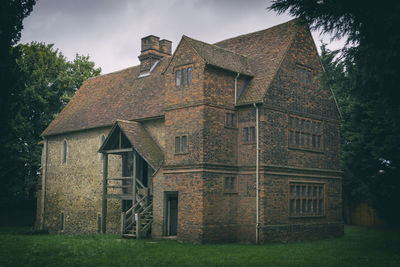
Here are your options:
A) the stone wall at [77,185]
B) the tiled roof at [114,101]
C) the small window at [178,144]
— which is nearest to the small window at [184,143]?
the small window at [178,144]

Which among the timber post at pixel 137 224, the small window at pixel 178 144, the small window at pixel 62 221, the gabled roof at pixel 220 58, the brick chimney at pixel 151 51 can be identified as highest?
the brick chimney at pixel 151 51

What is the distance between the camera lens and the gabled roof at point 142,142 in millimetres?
26922

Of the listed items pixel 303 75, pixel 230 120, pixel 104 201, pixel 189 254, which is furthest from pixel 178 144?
pixel 303 75

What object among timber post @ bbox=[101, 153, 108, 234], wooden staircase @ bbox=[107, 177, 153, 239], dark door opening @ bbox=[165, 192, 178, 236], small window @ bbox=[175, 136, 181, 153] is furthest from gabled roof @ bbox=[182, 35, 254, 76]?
timber post @ bbox=[101, 153, 108, 234]

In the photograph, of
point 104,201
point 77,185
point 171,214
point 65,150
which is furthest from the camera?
point 65,150

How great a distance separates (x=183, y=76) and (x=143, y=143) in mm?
4849

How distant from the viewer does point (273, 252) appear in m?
20.3

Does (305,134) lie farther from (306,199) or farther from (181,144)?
(181,144)

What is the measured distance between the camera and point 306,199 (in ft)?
88.2

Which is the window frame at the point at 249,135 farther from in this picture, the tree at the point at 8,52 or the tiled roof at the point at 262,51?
the tree at the point at 8,52

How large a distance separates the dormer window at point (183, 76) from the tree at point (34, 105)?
68.6 ft

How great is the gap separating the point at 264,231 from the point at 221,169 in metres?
3.71

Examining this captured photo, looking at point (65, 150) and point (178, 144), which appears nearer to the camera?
point (178, 144)

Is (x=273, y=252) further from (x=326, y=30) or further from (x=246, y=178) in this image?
(x=326, y=30)
